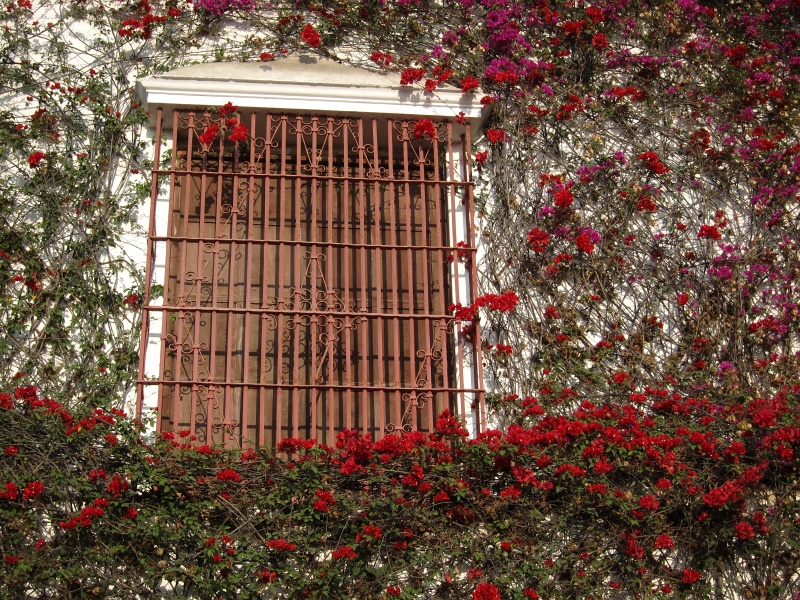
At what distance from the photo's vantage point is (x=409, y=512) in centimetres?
554

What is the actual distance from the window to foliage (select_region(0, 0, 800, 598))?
22cm

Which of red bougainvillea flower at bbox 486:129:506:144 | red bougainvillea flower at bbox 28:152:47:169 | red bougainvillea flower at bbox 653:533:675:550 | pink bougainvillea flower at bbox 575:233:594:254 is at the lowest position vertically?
red bougainvillea flower at bbox 653:533:675:550

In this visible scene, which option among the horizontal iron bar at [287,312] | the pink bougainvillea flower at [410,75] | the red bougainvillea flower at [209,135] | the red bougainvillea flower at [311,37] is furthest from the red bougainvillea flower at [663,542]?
the red bougainvillea flower at [311,37]

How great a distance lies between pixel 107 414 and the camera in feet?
18.8

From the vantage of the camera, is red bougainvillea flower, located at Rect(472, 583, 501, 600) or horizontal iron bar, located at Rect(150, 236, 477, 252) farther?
horizontal iron bar, located at Rect(150, 236, 477, 252)

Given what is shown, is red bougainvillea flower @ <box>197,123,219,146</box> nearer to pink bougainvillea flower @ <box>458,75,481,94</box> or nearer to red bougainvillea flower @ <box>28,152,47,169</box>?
red bougainvillea flower @ <box>28,152,47,169</box>

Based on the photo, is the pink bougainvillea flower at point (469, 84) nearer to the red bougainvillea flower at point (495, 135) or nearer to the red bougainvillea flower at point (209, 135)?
the red bougainvillea flower at point (495, 135)

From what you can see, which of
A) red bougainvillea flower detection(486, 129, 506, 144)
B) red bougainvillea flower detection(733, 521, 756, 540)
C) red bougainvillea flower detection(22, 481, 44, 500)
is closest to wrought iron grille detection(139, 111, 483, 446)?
red bougainvillea flower detection(486, 129, 506, 144)

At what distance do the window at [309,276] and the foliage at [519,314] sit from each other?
0.22 metres

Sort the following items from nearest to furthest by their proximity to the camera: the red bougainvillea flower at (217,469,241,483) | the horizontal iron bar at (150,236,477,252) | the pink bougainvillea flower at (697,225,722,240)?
1. the red bougainvillea flower at (217,469,241,483)
2. the horizontal iron bar at (150,236,477,252)
3. the pink bougainvillea flower at (697,225,722,240)

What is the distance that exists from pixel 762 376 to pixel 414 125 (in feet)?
8.08

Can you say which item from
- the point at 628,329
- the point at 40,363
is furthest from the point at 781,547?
the point at 40,363

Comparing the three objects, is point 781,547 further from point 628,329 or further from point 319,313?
point 319,313

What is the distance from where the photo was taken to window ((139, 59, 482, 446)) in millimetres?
6297
